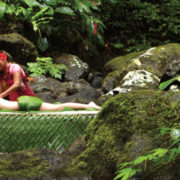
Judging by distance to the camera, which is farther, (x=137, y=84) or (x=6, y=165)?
(x=137, y=84)

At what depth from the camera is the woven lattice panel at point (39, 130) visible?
218 cm

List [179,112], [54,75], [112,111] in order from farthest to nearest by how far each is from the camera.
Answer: [54,75] → [112,111] → [179,112]

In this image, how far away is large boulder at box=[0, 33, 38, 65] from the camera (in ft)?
20.0

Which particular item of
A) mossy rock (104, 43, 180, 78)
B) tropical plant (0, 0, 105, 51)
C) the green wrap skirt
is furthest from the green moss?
tropical plant (0, 0, 105, 51)

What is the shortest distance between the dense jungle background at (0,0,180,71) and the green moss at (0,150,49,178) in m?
5.78

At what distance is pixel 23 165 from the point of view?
128 cm

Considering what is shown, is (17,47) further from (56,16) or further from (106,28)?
(106,28)

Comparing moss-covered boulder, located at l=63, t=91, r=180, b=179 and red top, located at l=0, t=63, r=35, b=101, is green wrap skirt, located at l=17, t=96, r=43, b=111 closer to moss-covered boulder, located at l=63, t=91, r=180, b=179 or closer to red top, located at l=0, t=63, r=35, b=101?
red top, located at l=0, t=63, r=35, b=101

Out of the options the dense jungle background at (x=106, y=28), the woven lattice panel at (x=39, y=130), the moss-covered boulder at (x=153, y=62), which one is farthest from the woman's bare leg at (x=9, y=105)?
the dense jungle background at (x=106, y=28)

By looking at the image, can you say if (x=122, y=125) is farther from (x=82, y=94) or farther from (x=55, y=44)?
(x=55, y=44)

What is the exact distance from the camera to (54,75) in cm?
641

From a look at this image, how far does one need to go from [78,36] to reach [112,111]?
664 centimetres

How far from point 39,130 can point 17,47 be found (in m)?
4.40

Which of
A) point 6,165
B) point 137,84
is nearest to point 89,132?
point 6,165
